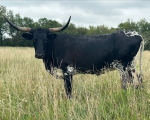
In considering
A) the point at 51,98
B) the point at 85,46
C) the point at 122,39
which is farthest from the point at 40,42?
the point at 122,39

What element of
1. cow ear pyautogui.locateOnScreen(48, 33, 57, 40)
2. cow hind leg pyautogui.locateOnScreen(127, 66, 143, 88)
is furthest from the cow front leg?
cow hind leg pyautogui.locateOnScreen(127, 66, 143, 88)

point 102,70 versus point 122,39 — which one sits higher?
point 122,39

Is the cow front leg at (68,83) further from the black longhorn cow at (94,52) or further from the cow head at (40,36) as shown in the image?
the cow head at (40,36)

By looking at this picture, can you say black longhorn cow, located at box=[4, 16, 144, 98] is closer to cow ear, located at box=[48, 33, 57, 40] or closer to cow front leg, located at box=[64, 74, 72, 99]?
cow ear, located at box=[48, 33, 57, 40]

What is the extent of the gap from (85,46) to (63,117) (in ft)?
11.1

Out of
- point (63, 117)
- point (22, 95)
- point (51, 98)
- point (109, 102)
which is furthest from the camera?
point (22, 95)

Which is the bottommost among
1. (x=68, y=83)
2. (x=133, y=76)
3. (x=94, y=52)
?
(x=68, y=83)

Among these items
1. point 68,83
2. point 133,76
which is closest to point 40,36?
point 68,83

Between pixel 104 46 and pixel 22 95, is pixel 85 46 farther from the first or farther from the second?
pixel 22 95

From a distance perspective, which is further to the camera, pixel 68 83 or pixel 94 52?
pixel 94 52

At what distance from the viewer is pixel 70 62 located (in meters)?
6.85

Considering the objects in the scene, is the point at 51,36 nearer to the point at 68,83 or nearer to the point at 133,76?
the point at 68,83

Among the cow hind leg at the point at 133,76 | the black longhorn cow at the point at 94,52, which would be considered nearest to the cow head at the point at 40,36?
the black longhorn cow at the point at 94,52

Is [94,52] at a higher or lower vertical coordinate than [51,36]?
lower
